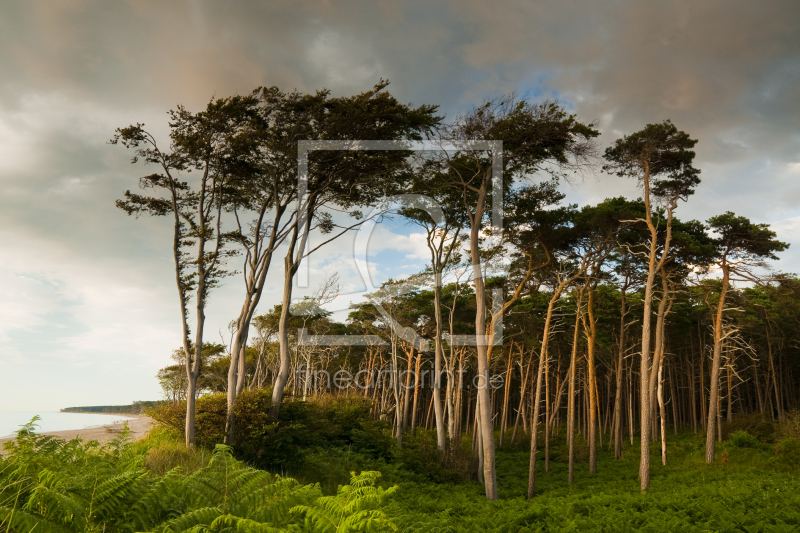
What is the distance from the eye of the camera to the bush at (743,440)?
2497 cm

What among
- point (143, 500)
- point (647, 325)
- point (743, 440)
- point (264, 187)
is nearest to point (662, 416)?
point (743, 440)

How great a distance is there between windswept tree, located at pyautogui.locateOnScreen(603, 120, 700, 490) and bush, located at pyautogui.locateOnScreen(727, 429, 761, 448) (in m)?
13.9

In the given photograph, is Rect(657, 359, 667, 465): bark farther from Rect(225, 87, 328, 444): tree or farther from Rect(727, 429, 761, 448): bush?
Rect(225, 87, 328, 444): tree

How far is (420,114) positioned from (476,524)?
37.2 feet

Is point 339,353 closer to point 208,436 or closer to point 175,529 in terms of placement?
point 208,436

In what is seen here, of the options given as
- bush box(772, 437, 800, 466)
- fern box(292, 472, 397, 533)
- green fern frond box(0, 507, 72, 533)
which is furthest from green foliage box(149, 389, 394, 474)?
bush box(772, 437, 800, 466)

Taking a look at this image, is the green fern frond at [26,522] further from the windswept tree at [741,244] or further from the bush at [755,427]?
the bush at [755,427]

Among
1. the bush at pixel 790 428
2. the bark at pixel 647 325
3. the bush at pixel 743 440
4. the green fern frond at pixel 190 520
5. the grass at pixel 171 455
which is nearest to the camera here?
the green fern frond at pixel 190 520

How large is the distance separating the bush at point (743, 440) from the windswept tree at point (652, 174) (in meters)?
13.9

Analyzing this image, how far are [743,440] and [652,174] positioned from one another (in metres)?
18.5

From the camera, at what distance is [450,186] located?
54.4 feet

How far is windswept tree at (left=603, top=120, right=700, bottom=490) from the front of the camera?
602 inches

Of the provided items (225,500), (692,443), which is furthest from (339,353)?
(225,500)

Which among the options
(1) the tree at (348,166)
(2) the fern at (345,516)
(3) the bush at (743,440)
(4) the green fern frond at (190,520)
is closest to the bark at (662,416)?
(3) the bush at (743,440)
